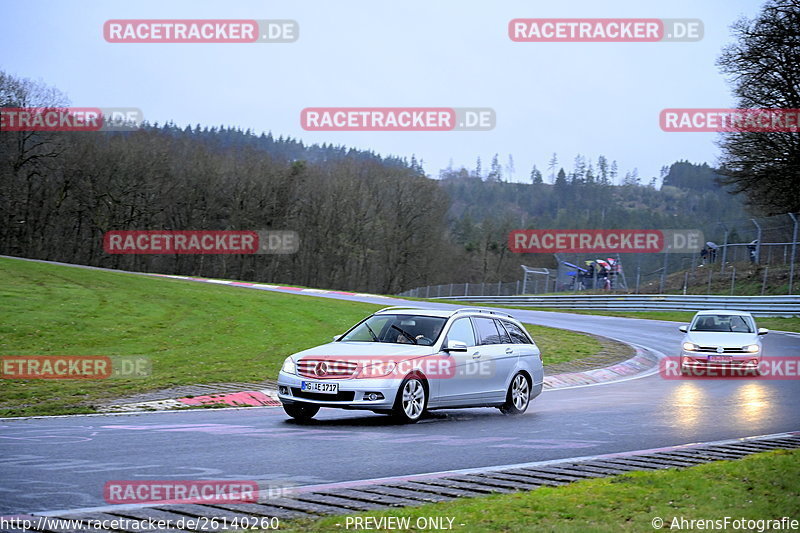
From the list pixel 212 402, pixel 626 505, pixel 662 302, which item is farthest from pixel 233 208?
pixel 626 505

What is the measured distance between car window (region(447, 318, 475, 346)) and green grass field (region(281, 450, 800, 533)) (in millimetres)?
5573

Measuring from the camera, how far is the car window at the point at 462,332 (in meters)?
13.4

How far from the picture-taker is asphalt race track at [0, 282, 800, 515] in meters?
7.76

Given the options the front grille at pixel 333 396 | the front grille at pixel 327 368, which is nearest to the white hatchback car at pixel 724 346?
the front grille at pixel 327 368

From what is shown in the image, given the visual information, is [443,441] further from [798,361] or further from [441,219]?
[441,219]

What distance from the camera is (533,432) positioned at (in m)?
11.7

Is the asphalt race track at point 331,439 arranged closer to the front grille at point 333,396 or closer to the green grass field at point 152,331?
the front grille at point 333,396

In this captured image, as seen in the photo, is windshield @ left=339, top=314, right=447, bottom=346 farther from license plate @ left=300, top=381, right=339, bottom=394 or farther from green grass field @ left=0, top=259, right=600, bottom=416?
green grass field @ left=0, top=259, right=600, bottom=416

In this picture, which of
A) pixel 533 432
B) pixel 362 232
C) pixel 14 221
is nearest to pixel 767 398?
pixel 533 432

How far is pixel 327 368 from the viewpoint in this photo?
39.2ft

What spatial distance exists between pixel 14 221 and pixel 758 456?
7268 centimetres

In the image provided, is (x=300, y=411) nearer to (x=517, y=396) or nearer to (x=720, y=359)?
(x=517, y=396)

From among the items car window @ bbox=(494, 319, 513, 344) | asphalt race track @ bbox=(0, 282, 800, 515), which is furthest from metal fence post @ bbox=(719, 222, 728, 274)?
car window @ bbox=(494, 319, 513, 344)

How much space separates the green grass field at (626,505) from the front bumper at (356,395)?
4.46 metres
